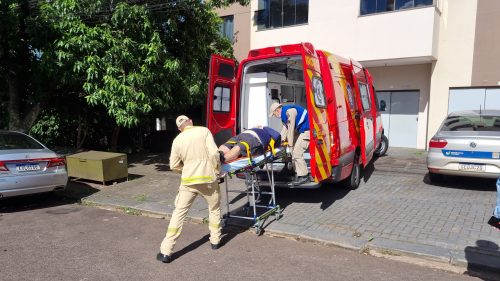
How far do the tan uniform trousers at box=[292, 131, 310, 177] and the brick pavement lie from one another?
69 cm

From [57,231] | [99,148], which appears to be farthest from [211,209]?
[99,148]

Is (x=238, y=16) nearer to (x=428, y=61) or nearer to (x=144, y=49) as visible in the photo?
(x=428, y=61)

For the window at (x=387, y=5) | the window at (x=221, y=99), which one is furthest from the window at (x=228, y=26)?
the window at (x=221, y=99)

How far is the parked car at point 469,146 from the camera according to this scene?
6773 mm

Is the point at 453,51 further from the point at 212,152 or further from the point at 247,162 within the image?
the point at 212,152

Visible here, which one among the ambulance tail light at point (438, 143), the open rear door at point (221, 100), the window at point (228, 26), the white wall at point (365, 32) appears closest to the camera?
the open rear door at point (221, 100)

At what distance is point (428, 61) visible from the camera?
1361cm

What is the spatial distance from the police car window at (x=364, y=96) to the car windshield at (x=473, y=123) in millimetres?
1715

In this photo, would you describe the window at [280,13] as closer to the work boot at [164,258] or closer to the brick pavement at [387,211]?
the brick pavement at [387,211]

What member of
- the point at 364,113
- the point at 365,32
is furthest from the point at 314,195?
the point at 365,32

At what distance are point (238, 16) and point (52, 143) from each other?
30.7ft

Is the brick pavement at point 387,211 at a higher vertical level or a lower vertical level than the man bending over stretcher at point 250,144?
lower

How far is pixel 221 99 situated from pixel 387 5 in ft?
29.4

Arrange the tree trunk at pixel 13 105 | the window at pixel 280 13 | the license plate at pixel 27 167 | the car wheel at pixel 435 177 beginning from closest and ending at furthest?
the license plate at pixel 27 167
the car wheel at pixel 435 177
the tree trunk at pixel 13 105
the window at pixel 280 13
